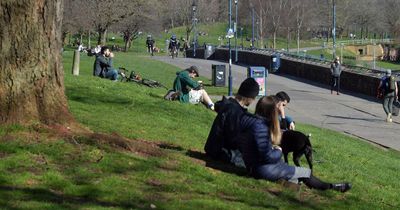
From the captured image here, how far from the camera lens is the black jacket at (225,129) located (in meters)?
8.00

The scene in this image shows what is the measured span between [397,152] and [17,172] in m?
11.7

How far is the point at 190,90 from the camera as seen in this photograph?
16516 millimetres

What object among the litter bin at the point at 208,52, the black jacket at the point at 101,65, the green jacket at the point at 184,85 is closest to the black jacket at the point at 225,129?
the green jacket at the point at 184,85

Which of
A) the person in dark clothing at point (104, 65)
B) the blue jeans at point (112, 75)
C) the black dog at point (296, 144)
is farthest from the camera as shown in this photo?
the blue jeans at point (112, 75)

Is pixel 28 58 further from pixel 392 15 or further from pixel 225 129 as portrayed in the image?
pixel 392 15

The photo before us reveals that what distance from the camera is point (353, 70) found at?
3453cm

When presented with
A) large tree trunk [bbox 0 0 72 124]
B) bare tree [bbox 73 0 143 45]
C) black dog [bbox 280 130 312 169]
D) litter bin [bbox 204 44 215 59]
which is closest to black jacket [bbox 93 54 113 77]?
black dog [bbox 280 130 312 169]

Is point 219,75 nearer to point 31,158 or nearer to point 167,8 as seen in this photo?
point 31,158

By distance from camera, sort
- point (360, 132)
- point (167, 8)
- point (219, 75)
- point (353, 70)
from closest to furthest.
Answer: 1. point (360, 132)
2. point (219, 75)
3. point (353, 70)
4. point (167, 8)

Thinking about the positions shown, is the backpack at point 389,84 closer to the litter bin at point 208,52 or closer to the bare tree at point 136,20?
the litter bin at point 208,52

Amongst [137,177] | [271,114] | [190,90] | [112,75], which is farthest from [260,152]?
[112,75]

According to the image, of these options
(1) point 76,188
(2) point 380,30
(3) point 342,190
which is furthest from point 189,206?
(2) point 380,30

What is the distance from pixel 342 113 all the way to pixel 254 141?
685 inches

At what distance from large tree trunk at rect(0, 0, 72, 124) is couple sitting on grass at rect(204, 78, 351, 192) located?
2.04m
